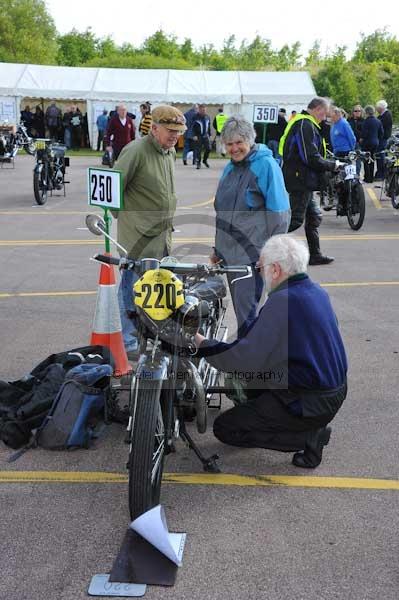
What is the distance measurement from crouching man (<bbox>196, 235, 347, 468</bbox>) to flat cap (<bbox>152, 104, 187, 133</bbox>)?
1.60 meters

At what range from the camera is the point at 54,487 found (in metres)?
3.89

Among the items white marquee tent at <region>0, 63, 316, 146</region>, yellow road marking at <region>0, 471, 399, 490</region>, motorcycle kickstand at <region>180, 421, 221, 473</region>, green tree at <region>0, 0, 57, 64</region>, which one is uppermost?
green tree at <region>0, 0, 57, 64</region>

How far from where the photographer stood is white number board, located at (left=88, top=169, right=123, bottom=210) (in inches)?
197

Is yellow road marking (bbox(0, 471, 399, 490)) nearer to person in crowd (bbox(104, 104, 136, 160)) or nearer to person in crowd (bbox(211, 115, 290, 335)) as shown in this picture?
person in crowd (bbox(211, 115, 290, 335))

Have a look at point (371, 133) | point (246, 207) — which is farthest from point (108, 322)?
point (371, 133)

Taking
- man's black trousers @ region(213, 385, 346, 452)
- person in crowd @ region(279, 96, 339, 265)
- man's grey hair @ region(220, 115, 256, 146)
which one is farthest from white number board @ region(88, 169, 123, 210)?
person in crowd @ region(279, 96, 339, 265)

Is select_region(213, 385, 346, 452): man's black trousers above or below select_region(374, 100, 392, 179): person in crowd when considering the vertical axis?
below

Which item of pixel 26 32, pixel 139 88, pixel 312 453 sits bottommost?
pixel 312 453

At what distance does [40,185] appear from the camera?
14.7m

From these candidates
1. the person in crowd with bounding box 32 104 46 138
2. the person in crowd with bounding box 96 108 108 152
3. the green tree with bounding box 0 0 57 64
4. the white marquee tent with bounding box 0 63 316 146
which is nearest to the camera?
the person in crowd with bounding box 96 108 108 152

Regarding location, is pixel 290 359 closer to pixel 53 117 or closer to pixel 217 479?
pixel 217 479

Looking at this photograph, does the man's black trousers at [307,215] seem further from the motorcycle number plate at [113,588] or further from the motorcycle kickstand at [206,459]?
the motorcycle number plate at [113,588]

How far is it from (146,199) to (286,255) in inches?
77.2

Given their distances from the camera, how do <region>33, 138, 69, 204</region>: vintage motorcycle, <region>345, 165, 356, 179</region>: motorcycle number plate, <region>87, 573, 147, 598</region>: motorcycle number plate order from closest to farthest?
1. <region>87, 573, 147, 598</region>: motorcycle number plate
2. <region>345, 165, 356, 179</region>: motorcycle number plate
3. <region>33, 138, 69, 204</region>: vintage motorcycle
